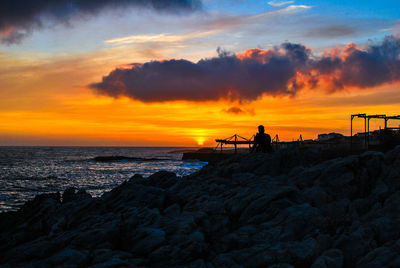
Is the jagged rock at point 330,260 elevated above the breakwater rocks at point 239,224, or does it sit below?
below

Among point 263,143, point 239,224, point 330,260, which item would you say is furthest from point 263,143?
point 330,260

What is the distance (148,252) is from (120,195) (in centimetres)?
680

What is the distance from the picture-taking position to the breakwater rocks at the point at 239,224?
11961mm

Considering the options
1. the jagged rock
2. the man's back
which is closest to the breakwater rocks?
the jagged rock

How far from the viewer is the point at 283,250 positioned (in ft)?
39.5

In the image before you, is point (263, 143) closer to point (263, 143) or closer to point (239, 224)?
point (263, 143)


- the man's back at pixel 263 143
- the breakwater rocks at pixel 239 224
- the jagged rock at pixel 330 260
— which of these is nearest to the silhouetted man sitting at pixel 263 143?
the man's back at pixel 263 143

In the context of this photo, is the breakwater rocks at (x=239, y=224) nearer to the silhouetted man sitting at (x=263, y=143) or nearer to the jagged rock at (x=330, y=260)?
the jagged rock at (x=330, y=260)

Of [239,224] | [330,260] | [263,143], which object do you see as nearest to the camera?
[330,260]

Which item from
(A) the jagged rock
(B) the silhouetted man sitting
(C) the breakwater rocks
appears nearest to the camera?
(A) the jagged rock

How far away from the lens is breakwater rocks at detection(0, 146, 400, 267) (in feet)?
Result: 39.2

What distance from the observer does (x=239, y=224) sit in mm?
14797

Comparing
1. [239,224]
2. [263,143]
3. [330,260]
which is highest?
[263,143]

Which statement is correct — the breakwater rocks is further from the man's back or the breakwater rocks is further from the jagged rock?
the man's back
